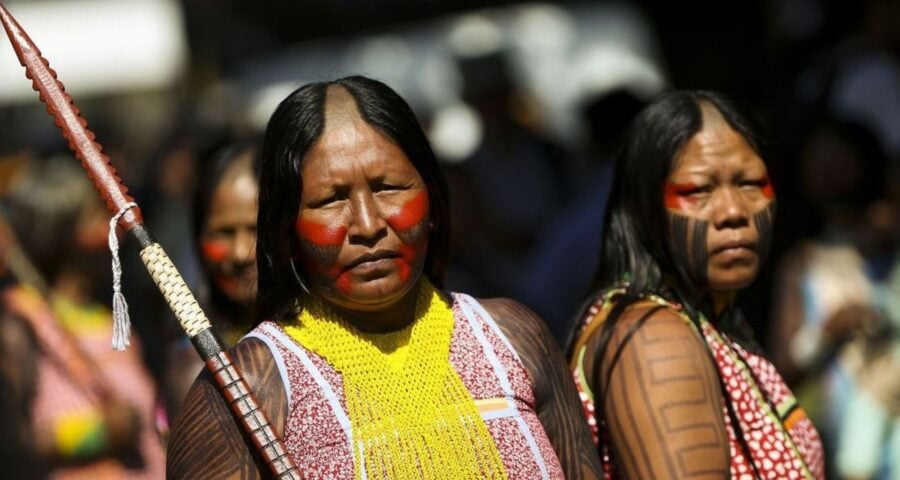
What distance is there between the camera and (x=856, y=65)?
28.2 feet

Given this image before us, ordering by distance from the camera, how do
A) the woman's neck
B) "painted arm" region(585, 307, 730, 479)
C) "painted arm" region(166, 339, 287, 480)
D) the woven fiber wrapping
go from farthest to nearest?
1. "painted arm" region(585, 307, 730, 479)
2. the woman's neck
3. the woven fiber wrapping
4. "painted arm" region(166, 339, 287, 480)

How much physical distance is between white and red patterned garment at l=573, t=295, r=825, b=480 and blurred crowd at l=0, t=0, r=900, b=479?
489 millimetres

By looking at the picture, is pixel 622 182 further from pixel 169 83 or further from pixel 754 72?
pixel 169 83

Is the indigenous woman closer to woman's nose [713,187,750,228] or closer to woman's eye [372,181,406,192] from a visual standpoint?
woman's eye [372,181,406,192]

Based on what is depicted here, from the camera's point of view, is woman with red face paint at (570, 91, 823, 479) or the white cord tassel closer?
the white cord tassel

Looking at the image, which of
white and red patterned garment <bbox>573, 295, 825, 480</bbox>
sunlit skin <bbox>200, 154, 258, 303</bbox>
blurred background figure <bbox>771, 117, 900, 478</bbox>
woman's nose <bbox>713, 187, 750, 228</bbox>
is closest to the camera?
white and red patterned garment <bbox>573, 295, 825, 480</bbox>

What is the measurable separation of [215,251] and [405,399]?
1517 millimetres

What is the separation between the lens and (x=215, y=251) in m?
4.72

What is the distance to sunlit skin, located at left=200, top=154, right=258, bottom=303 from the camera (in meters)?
4.64

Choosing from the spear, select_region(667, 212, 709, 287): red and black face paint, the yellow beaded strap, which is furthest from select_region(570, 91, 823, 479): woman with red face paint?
the spear

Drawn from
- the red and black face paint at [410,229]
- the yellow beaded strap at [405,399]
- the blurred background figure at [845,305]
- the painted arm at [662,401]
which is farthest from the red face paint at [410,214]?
the blurred background figure at [845,305]

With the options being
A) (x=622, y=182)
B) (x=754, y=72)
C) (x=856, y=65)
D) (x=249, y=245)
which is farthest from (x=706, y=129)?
(x=754, y=72)

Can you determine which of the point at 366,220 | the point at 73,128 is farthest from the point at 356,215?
the point at 73,128

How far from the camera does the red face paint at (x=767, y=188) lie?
406cm
